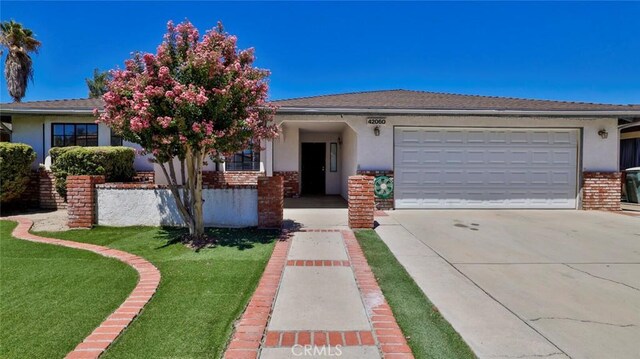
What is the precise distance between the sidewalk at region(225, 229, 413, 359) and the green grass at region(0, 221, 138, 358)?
4.73 feet

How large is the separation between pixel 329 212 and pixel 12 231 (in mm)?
6983

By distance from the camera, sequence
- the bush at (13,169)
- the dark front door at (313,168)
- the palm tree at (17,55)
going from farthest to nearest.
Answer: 1. the palm tree at (17,55)
2. the dark front door at (313,168)
3. the bush at (13,169)

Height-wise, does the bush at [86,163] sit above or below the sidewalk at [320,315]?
above

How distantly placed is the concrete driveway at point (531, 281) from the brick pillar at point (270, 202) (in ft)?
7.14

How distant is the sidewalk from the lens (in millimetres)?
2553

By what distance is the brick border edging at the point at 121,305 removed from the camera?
258cm

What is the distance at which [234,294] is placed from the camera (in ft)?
11.9

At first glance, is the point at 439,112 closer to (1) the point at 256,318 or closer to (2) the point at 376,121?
(2) the point at 376,121

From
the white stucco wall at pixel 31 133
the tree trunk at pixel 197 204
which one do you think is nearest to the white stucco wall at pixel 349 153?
the tree trunk at pixel 197 204

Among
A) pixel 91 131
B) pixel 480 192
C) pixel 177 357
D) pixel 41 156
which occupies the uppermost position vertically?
pixel 91 131

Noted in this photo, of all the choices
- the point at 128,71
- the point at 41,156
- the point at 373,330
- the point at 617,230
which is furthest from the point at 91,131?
the point at 617,230

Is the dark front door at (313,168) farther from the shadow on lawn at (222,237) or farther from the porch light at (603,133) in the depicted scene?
the porch light at (603,133)

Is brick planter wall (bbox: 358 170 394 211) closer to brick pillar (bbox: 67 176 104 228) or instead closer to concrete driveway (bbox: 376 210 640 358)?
concrete driveway (bbox: 376 210 640 358)

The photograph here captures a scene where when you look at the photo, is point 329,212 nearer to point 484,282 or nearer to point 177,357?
point 484,282
